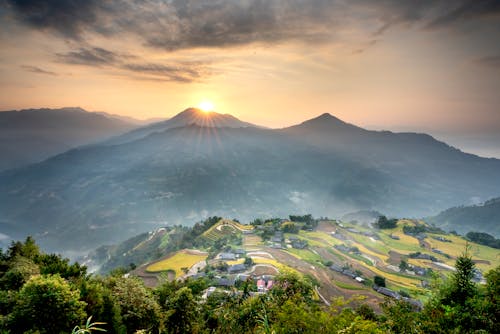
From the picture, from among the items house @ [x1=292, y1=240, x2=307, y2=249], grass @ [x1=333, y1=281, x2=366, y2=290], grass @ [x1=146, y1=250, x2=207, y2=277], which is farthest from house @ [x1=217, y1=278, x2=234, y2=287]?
house @ [x1=292, y1=240, x2=307, y2=249]

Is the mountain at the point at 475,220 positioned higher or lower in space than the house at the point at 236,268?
lower

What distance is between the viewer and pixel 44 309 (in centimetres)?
1267

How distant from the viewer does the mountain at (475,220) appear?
169 meters

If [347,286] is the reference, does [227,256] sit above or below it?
below

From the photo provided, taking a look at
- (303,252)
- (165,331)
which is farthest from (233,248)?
(165,331)

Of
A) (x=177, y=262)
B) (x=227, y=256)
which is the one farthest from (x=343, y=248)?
(x=177, y=262)

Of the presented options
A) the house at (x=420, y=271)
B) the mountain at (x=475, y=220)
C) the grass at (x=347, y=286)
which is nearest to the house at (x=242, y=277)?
the grass at (x=347, y=286)

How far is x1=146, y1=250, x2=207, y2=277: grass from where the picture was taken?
62.1 m

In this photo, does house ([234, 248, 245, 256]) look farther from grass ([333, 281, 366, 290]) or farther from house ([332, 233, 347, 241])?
house ([332, 233, 347, 241])

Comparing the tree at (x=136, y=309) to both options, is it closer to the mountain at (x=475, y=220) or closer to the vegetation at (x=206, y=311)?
the vegetation at (x=206, y=311)

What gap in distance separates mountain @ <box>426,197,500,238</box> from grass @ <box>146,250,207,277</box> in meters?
181

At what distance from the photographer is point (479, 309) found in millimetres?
9805

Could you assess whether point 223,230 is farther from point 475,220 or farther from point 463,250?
Answer: point 475,220

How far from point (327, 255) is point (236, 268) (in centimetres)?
2975
